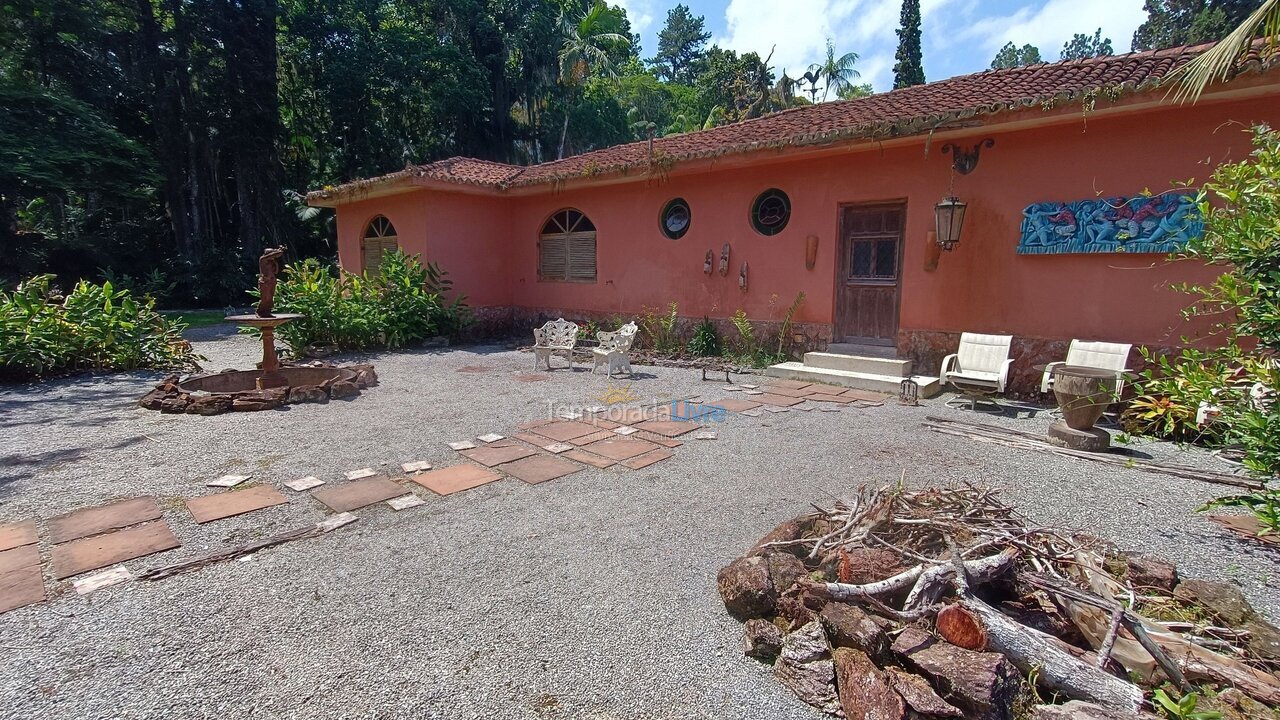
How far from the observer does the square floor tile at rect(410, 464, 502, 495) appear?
4066 millimetres

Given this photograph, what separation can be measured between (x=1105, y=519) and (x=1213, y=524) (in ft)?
2.02

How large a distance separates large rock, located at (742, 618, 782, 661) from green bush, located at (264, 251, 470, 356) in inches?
375

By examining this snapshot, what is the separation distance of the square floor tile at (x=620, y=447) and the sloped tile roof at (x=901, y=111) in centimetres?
515

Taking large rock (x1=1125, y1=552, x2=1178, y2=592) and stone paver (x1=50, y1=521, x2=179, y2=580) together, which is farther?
stone paver (x1=50, y1=521, x2=179, y2=580)

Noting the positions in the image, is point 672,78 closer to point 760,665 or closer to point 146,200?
point 146,200

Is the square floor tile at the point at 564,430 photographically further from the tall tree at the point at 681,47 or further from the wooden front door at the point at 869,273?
the tall tree at the point at 681,47

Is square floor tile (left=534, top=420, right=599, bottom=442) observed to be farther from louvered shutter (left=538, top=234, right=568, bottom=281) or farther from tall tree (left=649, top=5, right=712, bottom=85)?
tall tree (left=649, top=5, right=712, bottom=85)

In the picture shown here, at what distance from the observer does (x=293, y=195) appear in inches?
855

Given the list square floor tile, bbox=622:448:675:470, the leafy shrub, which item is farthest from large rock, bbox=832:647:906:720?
the leafy shrub

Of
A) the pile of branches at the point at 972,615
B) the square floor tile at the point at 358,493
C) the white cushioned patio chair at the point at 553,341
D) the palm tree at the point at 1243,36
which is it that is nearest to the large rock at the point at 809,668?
the pile of branches at the point at 972,615

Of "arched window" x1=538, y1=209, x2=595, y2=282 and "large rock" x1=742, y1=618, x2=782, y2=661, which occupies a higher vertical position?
"arched window" x1=538, y1=209, x2=595, y2=282

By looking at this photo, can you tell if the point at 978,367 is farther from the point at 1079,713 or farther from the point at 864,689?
the point at 864,689

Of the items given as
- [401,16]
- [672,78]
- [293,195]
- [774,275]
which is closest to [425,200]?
[774,275]

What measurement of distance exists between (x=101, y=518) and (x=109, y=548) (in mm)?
544
